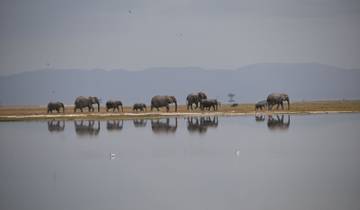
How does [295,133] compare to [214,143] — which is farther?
[295,133]

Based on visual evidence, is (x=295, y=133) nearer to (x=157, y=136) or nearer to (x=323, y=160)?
(x=157, y=136)

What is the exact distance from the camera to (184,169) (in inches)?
1015

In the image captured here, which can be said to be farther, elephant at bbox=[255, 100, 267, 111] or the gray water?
elephant at bbox=[255, 100, 267, 111]

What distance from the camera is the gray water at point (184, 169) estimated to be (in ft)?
68.6

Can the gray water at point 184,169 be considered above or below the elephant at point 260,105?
below

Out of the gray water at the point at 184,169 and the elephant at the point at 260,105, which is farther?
the elephant at the point at 260,105

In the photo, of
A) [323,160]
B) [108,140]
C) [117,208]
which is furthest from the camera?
[108,140]

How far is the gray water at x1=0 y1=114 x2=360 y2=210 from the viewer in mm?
20922

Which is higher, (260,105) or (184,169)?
(260,105)

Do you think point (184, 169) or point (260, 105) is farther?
point (260, 105)

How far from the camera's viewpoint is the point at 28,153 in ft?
109

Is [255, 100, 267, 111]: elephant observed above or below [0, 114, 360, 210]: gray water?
above

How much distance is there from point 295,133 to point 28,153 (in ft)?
43.2

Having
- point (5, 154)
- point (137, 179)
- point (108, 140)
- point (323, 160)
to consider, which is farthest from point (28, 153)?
point (323, 160)
